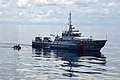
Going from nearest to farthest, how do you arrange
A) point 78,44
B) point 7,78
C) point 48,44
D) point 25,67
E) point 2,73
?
point 7,78
point 2,73
point 25,67
point 78,44
point 48,44

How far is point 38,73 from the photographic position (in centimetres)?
8006

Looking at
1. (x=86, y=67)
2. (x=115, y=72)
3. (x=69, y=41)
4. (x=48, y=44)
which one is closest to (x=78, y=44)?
(x=69, y=41)

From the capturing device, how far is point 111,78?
75250 mm

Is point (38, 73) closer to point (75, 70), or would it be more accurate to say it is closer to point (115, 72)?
point (75, 70)

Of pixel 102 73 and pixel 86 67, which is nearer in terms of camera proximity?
pixel 102 73

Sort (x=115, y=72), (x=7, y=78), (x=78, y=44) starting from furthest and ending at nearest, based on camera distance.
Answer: (x=78, y=44), (x=115, y=72), (x=7, y=78)

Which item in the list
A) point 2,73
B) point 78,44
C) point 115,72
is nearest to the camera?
point 2,73

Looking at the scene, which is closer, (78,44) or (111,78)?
(111,78)

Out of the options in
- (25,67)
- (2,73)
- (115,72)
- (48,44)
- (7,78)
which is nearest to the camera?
(7,78)

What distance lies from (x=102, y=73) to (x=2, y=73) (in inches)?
957

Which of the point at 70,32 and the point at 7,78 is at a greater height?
the point at 70,32

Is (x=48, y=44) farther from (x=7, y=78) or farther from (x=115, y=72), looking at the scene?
(x=7, y=78)

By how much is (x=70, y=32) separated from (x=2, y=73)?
74547 mm

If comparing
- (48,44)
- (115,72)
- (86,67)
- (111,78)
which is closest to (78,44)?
(48,44)
